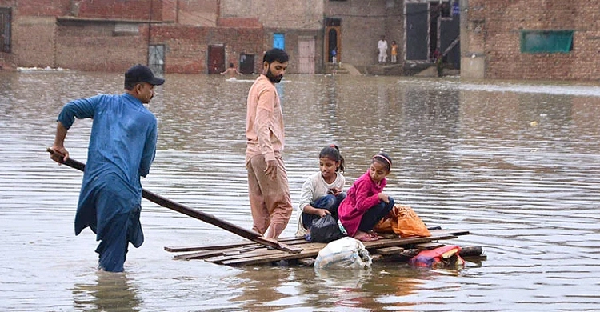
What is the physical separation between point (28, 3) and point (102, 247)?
5287 cm

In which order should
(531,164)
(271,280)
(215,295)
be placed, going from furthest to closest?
(531,164) < (271,280) < (215,295)

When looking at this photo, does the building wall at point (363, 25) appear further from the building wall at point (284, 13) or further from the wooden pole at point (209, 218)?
the wooden pole at point (209, 218)

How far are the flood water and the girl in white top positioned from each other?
65 centimetres

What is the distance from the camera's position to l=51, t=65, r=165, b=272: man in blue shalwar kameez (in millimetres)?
7637

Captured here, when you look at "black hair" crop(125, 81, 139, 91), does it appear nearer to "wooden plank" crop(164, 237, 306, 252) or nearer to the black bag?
"wooden plank" crop(164, 237, 306, 252)

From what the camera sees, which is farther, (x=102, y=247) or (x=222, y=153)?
(x=222, y=153)

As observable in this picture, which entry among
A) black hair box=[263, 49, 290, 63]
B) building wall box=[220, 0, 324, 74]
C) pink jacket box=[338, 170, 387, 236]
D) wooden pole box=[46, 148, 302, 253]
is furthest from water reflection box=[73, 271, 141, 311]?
building wall box=[220, 0, 324, 74]

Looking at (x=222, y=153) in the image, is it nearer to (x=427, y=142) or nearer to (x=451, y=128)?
(x=427, y=142)

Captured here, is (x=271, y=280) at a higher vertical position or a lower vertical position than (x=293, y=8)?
lower

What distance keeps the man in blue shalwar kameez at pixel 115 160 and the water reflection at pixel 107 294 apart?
12 centimetres

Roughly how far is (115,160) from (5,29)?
52.9 metres

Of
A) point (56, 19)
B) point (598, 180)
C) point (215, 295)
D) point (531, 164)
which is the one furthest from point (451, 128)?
point (56, 19)

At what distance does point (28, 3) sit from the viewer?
5906 centimetres

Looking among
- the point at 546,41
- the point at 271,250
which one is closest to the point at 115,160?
the point at 271,250
